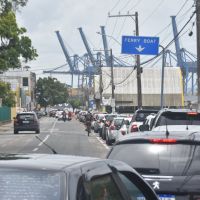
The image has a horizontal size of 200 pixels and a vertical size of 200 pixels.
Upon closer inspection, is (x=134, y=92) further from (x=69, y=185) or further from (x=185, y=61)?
(x=69, y=185)

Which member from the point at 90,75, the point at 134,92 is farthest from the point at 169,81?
the point at 90,75

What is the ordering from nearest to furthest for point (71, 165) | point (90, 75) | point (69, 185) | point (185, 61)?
point (69, 185) < point (71, 165) < point (185, 61) < point (90, 75)

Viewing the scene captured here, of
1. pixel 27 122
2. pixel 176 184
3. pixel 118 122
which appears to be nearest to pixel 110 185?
pixel 176 184

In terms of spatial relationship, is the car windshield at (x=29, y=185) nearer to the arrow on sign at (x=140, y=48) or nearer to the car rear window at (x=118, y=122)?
the car rear window at (x=118, y=122)

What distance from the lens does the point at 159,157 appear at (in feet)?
29.7

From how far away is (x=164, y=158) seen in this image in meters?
9.05

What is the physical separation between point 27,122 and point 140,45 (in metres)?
9.69

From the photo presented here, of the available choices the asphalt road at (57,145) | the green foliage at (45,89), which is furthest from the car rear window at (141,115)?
the green foliage at (45,89)

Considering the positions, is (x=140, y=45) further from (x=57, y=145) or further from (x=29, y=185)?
(x=29, y=185)

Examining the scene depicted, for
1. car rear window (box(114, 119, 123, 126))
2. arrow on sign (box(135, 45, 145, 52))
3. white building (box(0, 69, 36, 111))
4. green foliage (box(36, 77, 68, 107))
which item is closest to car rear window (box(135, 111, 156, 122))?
car rear window (box(114, 119, 123, 126))

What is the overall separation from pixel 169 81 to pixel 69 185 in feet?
368

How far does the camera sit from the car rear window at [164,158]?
892 cm

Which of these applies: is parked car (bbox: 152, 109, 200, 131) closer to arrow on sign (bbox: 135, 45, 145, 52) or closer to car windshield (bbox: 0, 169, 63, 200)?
car windshield (bbox: 0, 169, 63, 200)

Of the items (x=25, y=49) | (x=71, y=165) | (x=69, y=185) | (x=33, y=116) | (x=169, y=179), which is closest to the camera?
(x=69, y=185)
